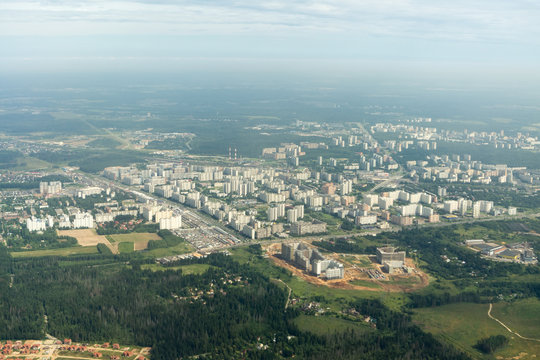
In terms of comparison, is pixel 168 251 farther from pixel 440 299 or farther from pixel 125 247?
pixel 440 299

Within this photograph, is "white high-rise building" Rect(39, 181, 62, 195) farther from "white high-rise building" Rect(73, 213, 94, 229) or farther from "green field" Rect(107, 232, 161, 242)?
"green field" Rect(107, 232, 161, 242)

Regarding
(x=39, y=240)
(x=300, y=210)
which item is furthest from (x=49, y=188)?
(x=300, y=210)

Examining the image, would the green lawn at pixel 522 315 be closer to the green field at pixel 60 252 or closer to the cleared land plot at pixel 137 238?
the cleared land plot at pixel 137 238

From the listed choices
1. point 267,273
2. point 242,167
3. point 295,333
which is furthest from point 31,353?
point 242,167

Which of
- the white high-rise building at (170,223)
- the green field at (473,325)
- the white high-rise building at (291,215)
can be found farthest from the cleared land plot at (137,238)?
the green field at (473,325)

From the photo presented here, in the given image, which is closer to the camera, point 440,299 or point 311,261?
point 440,299

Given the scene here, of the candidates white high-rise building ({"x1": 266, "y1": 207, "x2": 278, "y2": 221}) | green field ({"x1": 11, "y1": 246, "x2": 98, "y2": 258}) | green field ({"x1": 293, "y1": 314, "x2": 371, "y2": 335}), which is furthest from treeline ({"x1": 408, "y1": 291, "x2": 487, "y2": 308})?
green field ({"x1": 11, "y1": 246, "x2": 98, "y2": 258})
